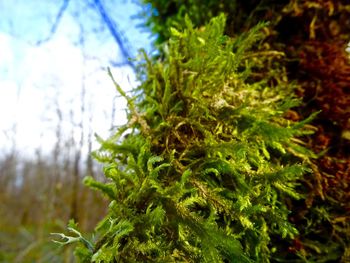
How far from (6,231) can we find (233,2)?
13426mm

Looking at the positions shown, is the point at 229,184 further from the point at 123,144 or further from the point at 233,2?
the point at 233,2

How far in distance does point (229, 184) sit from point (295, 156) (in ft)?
0.97

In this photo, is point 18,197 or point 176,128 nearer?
point 176,128

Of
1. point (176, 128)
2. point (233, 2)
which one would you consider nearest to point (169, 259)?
point (176, 128)

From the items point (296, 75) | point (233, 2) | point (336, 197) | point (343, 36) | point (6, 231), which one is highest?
point (233, 2)

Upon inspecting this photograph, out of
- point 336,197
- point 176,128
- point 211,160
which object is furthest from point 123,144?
point 336,197

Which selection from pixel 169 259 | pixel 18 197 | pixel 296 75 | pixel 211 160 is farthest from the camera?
pixel 18 197

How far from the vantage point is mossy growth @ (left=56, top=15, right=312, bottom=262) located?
891mm

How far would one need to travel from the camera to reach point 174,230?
91 centimetres

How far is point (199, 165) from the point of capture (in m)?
1.01

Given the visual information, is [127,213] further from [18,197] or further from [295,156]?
[18,197]

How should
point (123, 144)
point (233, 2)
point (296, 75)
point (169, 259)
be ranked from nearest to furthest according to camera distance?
point (169, 259)
point (123, 144)
point (296, 75)
point (233, 2)

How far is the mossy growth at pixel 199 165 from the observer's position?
891mm

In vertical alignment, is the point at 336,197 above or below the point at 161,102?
below
